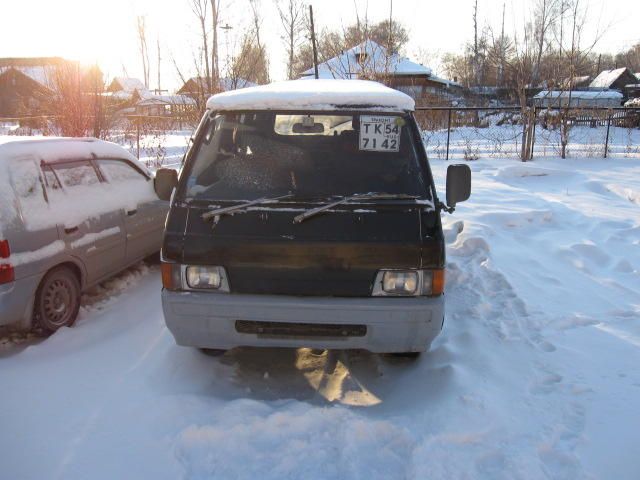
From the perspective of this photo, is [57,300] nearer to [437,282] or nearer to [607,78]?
[437,282]

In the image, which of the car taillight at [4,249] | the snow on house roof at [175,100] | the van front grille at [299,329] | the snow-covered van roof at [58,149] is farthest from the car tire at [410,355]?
the snow on house roof at [175,100]

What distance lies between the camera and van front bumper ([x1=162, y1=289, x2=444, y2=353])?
305 cm

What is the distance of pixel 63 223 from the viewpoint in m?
4.45

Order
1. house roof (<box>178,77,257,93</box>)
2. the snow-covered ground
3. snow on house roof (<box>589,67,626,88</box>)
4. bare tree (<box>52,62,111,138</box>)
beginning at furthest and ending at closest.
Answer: snow on house roof (<box>589,67,626,88</box>), house roof (<box>178,77,257,93</box>), bare tree (<box>52,62,111,138</box>), the snow-covered ground

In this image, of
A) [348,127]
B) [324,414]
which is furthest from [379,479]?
[348,127]

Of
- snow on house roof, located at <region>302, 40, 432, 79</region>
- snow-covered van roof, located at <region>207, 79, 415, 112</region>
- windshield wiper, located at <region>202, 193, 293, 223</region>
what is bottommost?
windshield wiper, located at <region>202, 193, 293, 223</region>

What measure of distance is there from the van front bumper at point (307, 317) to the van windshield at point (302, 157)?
71 cm

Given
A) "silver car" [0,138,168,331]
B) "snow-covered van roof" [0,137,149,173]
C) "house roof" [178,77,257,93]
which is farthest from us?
"house roof" [178,77,257,93]

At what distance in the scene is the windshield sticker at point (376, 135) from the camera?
3.55 m

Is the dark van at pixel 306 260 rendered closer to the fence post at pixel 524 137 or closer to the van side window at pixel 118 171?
the van side window at pixel 118 171

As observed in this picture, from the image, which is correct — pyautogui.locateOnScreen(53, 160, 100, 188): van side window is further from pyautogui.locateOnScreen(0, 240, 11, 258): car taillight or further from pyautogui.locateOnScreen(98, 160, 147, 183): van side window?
pyautogui.locateOnScreen(0, 240, 11, 258): car taillight

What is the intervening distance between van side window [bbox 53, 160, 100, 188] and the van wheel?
2.86 ft

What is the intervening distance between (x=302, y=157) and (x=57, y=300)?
8.61 ft

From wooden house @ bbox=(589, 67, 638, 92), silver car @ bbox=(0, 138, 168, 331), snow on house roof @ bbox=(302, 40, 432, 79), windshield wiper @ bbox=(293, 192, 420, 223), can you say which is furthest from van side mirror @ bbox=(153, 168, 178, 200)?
wooden house @ bbox=(589, 67, 638, 92)
